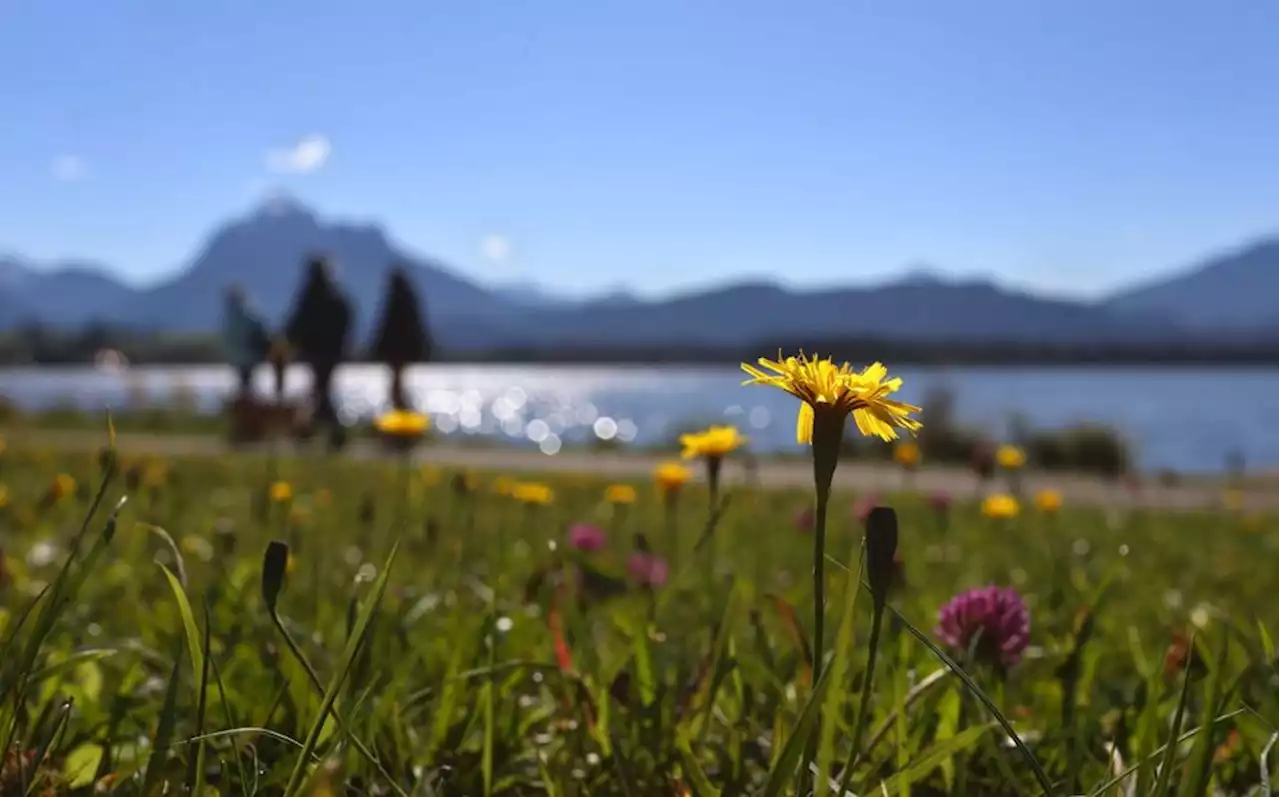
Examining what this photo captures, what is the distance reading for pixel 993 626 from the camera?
1.23 meters

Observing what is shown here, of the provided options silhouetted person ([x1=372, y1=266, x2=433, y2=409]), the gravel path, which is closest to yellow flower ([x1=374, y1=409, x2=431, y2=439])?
the gravel path

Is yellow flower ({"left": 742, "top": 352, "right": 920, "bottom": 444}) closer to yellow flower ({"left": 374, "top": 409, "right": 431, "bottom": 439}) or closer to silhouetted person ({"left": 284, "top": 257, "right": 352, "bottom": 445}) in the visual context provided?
yellow flower ({"left": 374, "top": 409, "right": 431, "bottom": 439})

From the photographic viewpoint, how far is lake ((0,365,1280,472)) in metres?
23.4

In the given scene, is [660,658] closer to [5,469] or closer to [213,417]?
[5,469]

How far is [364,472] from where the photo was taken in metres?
6.73

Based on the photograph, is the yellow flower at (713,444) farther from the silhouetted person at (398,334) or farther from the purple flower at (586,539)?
the silhouetted person at (398,334)

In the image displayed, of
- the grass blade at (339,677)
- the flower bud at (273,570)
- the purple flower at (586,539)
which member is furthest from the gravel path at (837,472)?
the grass blade at (339,677)

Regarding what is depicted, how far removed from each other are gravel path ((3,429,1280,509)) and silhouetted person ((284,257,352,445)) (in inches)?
183

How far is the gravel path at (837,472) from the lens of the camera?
871cm

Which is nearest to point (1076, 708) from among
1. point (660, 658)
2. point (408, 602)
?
point (660, 658)

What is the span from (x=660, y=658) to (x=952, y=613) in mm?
442

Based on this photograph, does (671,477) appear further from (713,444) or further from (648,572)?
(713,444)

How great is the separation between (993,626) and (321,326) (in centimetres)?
1890

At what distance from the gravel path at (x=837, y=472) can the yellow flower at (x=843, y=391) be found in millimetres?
6301
